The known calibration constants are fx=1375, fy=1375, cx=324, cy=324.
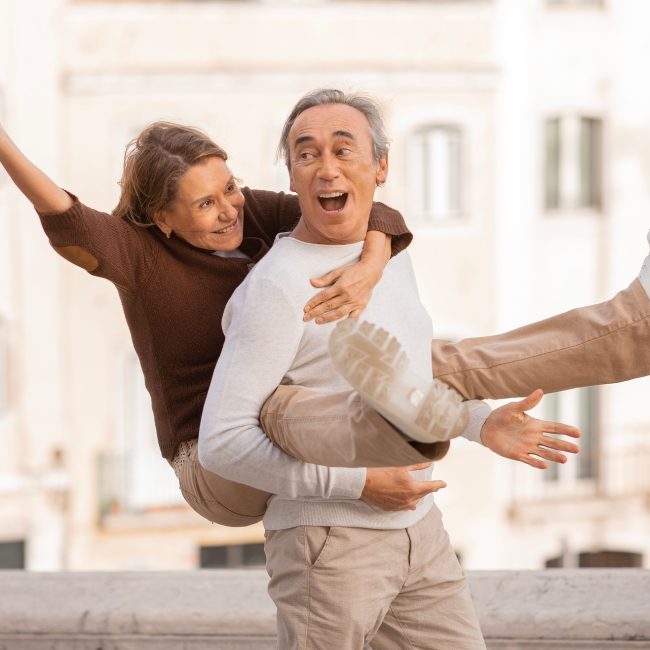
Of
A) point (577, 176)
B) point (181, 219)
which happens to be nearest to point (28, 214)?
point (577, 176)

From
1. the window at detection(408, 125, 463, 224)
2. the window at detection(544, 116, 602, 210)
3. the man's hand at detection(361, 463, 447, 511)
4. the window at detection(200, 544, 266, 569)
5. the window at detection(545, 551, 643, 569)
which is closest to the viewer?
the man's hand at detection(361, 463, 447, 511)

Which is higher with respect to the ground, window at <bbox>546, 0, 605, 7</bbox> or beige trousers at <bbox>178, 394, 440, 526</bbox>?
window at <bbox>546, 0, 605, 7</bbox>

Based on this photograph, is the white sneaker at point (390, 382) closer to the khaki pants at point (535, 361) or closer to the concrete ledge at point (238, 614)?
the khaki pants at point (535, 361)

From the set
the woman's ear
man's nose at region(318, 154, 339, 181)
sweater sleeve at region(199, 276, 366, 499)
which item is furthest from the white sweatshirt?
the woman's ear

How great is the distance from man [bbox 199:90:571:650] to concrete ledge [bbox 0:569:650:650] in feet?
2.17

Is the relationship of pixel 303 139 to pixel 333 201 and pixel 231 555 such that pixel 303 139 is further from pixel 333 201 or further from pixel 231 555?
pixel 231 555

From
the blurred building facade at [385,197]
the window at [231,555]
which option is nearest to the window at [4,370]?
the blurred building facade at [385,197]

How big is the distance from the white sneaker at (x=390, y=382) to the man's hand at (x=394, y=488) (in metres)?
0.34

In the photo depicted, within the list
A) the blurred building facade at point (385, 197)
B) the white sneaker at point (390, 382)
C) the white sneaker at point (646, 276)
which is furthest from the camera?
the blurred building facade at point (385, 197)

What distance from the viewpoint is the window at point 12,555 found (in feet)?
51.6

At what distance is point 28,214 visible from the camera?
1526 cm

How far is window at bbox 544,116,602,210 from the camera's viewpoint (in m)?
16.1

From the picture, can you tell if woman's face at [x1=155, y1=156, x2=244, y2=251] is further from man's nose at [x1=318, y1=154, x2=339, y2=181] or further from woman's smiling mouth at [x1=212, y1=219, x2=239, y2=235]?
man's nose at [x1=318, y1=154, x2=339, y2=181]

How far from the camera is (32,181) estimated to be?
2184mm
